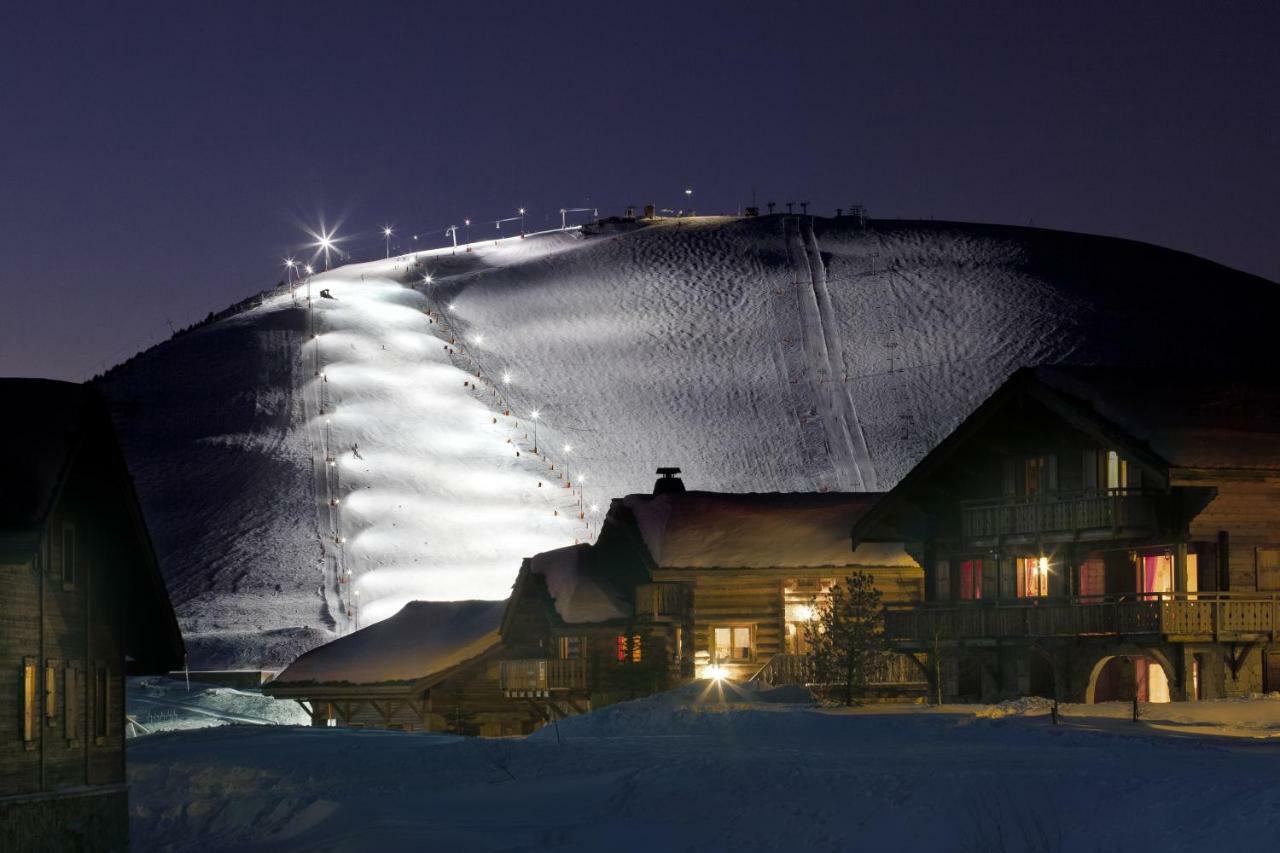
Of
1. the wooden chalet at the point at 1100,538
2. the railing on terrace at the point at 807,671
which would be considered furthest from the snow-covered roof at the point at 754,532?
the wooden chalet at the point at 1100,538

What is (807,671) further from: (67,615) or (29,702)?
(29,702)

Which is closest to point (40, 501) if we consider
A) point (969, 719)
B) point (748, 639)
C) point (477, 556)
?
point (969, 719)

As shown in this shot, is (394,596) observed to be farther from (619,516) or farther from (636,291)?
(636,291)

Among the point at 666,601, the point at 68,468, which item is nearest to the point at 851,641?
the point at 666,601

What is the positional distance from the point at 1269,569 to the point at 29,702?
26396 mm

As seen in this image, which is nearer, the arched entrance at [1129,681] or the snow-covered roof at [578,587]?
the arched entrance at [1129,681]

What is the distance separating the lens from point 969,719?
32250 millimetres

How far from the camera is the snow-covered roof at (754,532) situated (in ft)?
190

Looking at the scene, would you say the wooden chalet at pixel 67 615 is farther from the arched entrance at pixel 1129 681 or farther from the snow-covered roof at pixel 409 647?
the snow-covered roof at pixel 409 647

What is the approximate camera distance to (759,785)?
25.5 m

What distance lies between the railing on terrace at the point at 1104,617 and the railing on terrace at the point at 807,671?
5.92 ft

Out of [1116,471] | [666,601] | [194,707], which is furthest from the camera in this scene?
[194,707]

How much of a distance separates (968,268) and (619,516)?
11313 cm

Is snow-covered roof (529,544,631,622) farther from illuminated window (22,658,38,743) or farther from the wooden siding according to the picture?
illuminated window (22,658,38,743)
